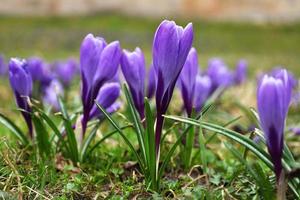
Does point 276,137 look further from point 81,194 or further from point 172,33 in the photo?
point 81,194

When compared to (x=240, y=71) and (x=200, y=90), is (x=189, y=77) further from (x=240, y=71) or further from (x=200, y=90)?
(x=240, y=71)

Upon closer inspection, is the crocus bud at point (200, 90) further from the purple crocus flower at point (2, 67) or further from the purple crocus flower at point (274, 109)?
the purple crocus flower at point (2, 67)

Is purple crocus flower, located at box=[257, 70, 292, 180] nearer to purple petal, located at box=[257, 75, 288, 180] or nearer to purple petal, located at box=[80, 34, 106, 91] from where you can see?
purple petal, located at box=[257, 75, 288, 180]

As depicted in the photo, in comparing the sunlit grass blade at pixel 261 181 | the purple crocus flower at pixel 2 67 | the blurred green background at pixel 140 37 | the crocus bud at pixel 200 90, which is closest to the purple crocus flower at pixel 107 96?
the sunlit grass blade at pixel 261 181

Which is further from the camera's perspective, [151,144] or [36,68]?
[36,68]

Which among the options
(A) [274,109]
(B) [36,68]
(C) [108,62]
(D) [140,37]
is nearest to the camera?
(A) [274,109]

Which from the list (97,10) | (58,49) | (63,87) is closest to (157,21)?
(97,10)

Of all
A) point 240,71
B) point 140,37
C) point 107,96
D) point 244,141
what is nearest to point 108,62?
point 107,96
